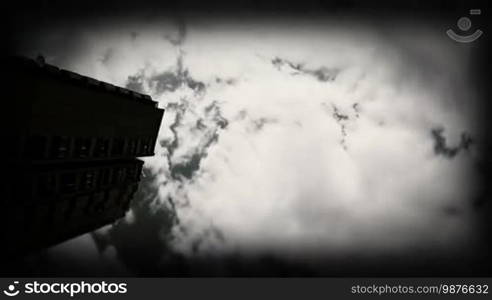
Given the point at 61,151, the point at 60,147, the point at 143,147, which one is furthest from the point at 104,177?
the point at 60,147

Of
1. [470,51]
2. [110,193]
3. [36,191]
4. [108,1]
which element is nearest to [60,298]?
[108,1]

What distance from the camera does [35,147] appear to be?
24938mm

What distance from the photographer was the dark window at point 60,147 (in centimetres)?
2691

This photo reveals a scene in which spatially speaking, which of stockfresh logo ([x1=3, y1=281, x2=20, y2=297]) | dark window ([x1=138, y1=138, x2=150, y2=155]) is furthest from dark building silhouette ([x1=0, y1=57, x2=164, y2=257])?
stockfresh logo ([x1=3, y1=281, x2=20, y2=297])

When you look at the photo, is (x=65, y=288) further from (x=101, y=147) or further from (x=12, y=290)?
(x=101, y=147)

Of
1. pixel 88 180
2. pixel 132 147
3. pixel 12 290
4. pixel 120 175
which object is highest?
pixel 132 147

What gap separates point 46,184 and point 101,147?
7525mm

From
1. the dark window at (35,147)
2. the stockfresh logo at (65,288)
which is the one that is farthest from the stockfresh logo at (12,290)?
the dark window at (35,147)

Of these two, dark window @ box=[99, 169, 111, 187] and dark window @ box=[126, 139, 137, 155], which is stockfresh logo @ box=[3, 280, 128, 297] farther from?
dark window @ box=[126, 139, 137, 155]

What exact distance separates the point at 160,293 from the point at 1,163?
1739 cm

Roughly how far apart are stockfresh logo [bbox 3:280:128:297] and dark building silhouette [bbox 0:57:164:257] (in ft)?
44.1

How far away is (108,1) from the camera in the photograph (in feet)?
47.8

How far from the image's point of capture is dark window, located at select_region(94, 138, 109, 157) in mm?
33028

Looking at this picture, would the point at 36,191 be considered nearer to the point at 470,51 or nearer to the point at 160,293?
the point at 160,293
